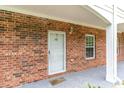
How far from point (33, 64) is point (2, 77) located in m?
1.52

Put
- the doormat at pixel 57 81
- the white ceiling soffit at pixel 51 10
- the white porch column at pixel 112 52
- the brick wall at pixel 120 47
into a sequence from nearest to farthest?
1. the white ceiling soffit at pixel 51 10
2. the doormat at pixel 57 81
3. the white porch column at pixel 112 52
4. the brick wall at pixel 120 47

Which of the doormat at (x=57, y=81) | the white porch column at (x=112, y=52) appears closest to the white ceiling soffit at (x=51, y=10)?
the white porch column at (x=112, y=52)

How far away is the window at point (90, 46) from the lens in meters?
11.6

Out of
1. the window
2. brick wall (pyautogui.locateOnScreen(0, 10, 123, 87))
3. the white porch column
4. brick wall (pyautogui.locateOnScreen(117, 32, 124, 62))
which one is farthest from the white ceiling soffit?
brick wall (pyautogui.locateOnScreen(117, 32, 124, 62))

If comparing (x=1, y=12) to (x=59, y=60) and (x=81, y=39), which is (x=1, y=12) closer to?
(x=59, y=60)

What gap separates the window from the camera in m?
11.6

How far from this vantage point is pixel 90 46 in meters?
12.0

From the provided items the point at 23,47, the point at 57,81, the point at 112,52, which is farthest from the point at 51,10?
the point at 112,52

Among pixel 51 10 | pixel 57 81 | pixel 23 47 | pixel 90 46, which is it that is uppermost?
pixel 51 10

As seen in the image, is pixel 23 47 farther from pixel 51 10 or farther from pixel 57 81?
pixel 57 81

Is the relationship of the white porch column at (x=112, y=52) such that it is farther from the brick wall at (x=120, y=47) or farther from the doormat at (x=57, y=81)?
the brick wall at (x=120, y=47)

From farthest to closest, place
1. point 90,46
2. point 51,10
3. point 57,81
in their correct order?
point 90,46, point 57,81, point 51,10

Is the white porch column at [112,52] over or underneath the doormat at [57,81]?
over

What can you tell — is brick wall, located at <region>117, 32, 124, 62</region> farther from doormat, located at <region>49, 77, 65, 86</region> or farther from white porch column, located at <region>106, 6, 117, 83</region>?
doormat, located at <region>49, 77, 65, 86</region>
